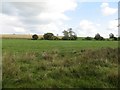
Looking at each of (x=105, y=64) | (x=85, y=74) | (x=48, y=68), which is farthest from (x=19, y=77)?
(x=105, y=64)

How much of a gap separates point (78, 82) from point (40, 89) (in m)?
1.48

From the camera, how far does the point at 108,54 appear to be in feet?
46.6

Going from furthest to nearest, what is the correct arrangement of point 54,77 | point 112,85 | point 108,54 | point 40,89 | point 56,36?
point 56,36, point 108,54, point 54,77, point 112,85, point 40,89

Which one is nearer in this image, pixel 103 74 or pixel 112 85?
pixel 112 85

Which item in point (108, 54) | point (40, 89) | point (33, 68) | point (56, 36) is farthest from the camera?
point (56, 36)

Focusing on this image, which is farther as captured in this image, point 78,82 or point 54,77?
point 54,77

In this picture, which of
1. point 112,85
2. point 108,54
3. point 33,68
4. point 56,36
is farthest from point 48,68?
point 56,36

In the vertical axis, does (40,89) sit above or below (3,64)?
below

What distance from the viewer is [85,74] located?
9.56 m

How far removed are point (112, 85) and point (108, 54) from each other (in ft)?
19.1

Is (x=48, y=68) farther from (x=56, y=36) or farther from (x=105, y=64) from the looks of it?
(x=56, y=36)

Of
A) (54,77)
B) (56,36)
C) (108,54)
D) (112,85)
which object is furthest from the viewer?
(56,36)

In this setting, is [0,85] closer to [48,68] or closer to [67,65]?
[48,68]

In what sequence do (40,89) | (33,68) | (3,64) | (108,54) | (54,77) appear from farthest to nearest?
(108,54), (33,68), (3,64), (54,77), (40,89)
